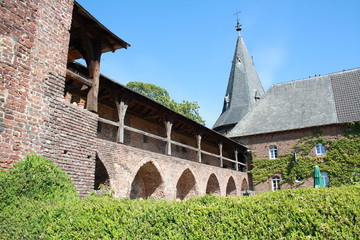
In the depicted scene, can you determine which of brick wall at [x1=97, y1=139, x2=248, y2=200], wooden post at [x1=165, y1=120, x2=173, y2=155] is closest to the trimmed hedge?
brick wall at [x1=97, y1=139, x2=248, y2=200]

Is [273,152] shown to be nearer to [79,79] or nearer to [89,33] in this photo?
[89,33]

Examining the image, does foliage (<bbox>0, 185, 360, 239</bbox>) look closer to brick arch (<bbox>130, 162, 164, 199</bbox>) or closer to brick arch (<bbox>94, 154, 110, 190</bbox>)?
brick arch (<bbox>94, 154, 110, 190</bbox>)

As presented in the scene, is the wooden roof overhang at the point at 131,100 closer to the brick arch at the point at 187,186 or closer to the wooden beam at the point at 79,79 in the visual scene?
the wooden beam at the point at 79,79

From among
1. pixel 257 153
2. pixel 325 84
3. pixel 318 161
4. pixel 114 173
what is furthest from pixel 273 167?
pixel 114 173

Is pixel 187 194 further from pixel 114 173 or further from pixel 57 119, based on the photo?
pixel 57 119

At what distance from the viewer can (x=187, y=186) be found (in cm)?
1539

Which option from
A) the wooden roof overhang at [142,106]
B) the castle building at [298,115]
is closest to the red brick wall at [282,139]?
the castle building at [298,115]

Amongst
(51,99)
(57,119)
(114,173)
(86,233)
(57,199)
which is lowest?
(86,233)

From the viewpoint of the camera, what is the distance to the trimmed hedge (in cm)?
343

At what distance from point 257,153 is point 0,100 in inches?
812

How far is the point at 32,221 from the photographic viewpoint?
4742mm

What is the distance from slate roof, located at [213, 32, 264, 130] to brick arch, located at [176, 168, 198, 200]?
14.4 m

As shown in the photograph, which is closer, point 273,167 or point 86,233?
point 86,233

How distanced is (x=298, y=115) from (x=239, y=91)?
877cm
